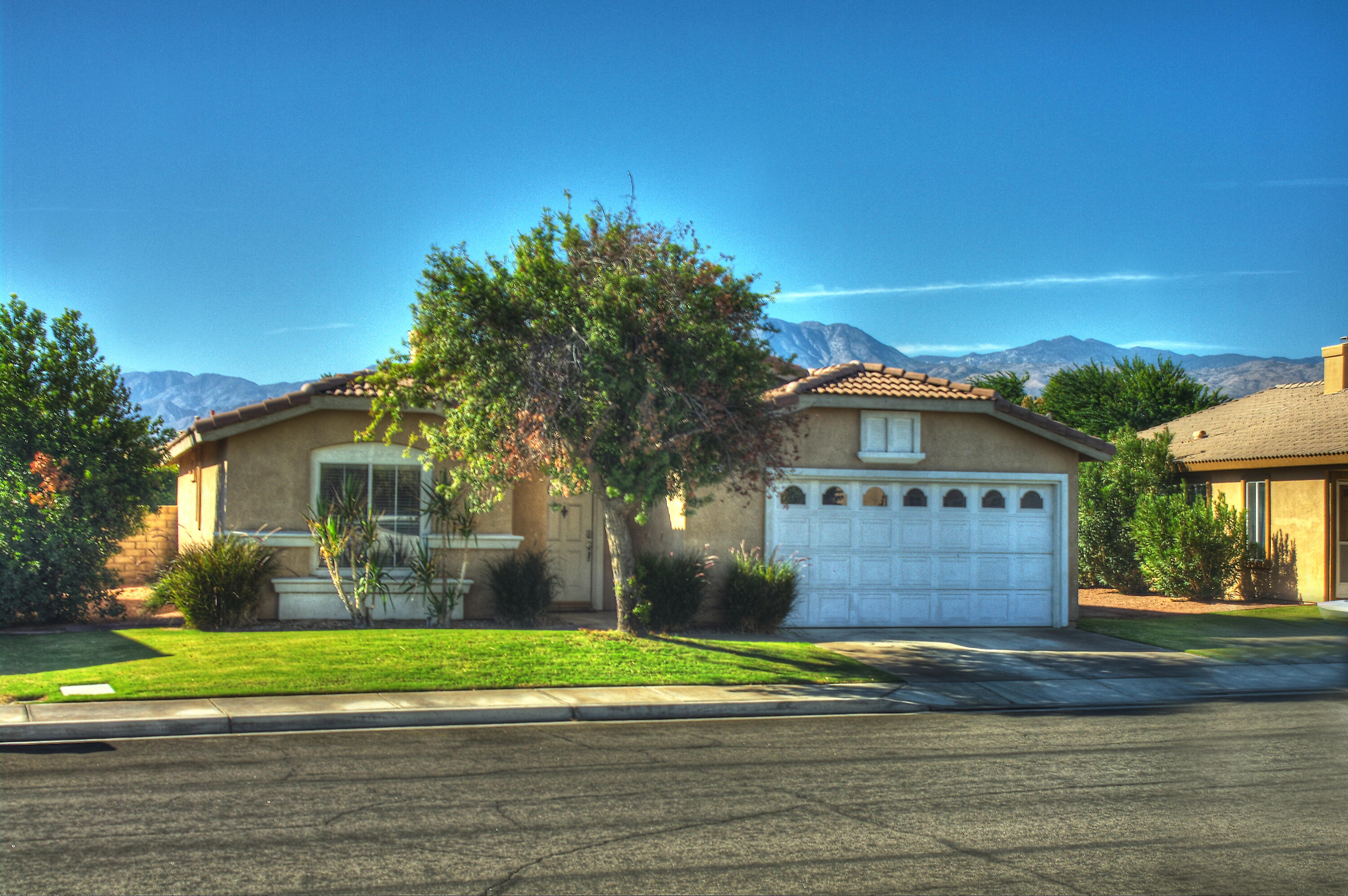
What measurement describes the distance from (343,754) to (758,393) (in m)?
6.58

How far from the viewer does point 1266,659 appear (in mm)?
14352

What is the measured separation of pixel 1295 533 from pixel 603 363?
53.4ft

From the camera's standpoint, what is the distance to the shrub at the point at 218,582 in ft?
46.5

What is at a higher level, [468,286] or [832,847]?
[468,286]

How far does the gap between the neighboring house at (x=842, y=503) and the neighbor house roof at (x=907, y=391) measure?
0.04m

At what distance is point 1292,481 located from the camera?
21.2 meters

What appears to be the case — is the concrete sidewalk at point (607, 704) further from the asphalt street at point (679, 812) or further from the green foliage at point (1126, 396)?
the green foliage at point (1126, 396)

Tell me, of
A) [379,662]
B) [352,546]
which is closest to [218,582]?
[352,546]

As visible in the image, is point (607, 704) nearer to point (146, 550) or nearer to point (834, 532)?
point (834, 532)

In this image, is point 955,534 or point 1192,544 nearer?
point 955,534

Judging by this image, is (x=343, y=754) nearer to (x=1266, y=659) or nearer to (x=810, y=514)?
(x=810, y=514)

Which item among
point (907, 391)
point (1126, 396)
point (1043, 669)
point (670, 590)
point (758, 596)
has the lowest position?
point (1043, 669)

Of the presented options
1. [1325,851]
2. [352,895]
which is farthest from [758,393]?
[352,895]

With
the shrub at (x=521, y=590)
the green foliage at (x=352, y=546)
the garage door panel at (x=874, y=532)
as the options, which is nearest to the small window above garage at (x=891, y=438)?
the garage door panel at (x=874, y=532)
